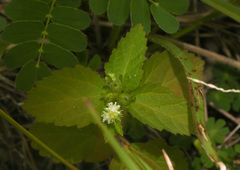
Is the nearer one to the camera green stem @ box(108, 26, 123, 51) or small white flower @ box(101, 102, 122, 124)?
small white flower @ box(101, 102, 122, 124)

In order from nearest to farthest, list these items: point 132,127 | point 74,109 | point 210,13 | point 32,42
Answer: point 74,109 < point 32,42 < point 132,127 < point 210,13

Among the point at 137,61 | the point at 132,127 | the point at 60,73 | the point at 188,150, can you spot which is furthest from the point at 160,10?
the point at 188,150

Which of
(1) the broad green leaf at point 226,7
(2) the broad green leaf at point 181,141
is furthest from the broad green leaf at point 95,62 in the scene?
(2) the broad green leaf at point 181,141

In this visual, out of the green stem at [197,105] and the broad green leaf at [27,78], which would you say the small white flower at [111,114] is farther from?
the broad green leaf at [27,78]

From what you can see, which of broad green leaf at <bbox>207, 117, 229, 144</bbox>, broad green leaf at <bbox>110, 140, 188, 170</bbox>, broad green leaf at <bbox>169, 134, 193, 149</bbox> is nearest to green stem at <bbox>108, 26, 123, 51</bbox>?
broad green leaf at <bbox>110, 140, 188, 170</bbox>

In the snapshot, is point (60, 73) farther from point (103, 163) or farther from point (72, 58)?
point (103, 163)

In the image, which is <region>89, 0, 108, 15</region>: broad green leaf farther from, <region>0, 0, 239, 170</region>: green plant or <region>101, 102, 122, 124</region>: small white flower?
<region>101, 102, 122, 124</region>: small white flower
